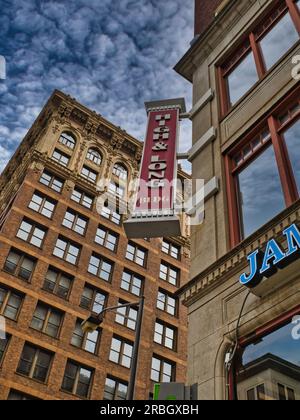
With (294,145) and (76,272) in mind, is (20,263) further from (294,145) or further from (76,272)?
(294,145)

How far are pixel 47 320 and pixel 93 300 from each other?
526cm

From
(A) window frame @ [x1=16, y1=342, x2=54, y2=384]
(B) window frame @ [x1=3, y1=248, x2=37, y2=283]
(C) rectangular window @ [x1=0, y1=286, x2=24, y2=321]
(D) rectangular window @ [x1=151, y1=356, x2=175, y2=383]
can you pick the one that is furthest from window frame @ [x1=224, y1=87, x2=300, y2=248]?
(D) rectangular window @ [x1=151, y1=356, x2=175, y2=383]

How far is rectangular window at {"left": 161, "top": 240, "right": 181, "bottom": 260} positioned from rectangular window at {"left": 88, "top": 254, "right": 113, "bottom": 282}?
29.3 ft

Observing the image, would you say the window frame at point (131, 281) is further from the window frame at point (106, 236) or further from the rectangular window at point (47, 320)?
the rectangular window at point (47, 320)

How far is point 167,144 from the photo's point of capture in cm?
1634

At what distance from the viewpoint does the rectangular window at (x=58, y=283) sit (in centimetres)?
4050

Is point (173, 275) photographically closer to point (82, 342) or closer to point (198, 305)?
point (82, 342)

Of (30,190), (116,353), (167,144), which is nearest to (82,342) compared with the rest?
(116,353)

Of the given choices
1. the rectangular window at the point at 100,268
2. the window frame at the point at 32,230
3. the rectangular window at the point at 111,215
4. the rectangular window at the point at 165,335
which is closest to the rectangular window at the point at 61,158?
the rectangular window at the point at 111,215

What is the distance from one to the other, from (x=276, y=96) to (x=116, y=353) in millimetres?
32064

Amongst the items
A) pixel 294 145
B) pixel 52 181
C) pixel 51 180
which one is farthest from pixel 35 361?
pixel 294 145

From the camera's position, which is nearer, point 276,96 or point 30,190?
point 276,96

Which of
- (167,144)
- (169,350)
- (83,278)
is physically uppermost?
(83,278)

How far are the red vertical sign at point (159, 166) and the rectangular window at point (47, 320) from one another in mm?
24720
